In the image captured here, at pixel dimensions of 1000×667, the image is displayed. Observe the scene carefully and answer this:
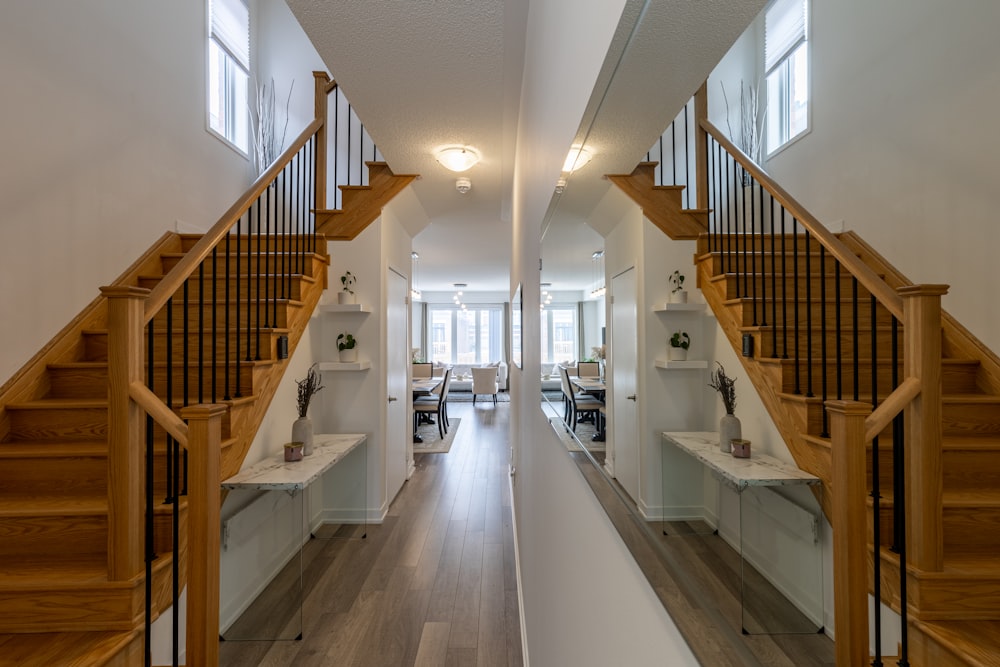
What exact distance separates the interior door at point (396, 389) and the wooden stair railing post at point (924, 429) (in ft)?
12.9

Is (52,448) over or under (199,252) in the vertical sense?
under

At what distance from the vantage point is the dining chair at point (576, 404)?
2.73 feet

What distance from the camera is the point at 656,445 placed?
0.53m

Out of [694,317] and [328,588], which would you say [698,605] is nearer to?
[694,317]

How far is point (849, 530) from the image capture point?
238 mm

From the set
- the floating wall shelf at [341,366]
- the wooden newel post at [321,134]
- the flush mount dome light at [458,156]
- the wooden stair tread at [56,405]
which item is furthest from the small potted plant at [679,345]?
the wooden newel post at [321,134]

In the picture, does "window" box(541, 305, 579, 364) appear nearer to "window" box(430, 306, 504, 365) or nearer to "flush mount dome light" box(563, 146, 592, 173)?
"flush mount dome light" box(563, 146, 592, 173)

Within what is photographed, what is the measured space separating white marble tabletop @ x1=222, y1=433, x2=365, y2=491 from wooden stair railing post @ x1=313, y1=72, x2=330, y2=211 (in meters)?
1.80

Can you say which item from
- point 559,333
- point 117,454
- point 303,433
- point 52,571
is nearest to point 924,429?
point 559,333

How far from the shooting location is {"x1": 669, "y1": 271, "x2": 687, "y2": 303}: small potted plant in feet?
1.44

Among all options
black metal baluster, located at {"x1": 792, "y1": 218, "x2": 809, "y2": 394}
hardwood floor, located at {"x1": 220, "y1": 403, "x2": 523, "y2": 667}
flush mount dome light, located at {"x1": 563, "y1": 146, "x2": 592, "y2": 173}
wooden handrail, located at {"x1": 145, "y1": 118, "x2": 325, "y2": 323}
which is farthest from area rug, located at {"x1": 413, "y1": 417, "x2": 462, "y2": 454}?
black metal baluster, located at {"x1": 792, "y1": 218, "x2": 809, "y2": 394}

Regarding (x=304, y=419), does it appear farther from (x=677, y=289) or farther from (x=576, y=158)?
(x=677, y=289)

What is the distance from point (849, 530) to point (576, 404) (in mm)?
764

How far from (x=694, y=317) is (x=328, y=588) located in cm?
312
